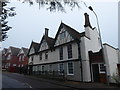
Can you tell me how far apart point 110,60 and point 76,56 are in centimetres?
478

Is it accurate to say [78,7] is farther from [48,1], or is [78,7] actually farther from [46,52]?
[46,52]

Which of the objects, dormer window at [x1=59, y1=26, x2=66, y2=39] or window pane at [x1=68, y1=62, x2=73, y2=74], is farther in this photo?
dormer window at [x1=59, y1=26, x2=66, y2=39]

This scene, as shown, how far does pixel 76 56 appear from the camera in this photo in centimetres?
1986

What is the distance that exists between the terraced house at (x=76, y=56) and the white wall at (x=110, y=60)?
719mm

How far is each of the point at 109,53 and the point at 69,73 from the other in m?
6.70

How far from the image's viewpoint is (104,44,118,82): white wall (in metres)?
16.5

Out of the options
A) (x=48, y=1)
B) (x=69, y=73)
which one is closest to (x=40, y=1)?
(x=48, y=1)

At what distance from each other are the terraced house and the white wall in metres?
0.72

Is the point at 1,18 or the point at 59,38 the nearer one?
the point at 1,18

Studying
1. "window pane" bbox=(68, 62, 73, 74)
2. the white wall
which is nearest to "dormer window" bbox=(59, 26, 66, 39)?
"window pane" bbox=(68, 62, 73, 74)

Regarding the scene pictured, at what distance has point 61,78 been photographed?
20.2 metres

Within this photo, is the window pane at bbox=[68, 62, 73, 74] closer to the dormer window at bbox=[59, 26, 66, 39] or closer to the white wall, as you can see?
the dormer window at bbox=[59, 26, 66, 39]

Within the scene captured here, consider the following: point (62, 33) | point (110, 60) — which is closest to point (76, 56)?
point (110, 60)

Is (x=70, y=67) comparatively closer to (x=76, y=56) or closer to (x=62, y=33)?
(x=76, y=56)
